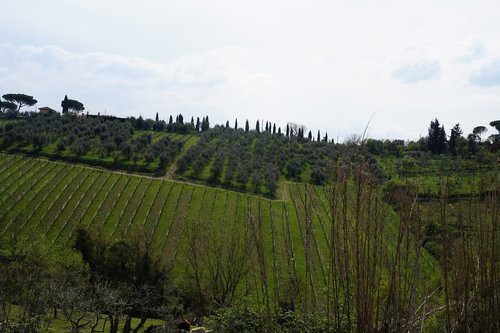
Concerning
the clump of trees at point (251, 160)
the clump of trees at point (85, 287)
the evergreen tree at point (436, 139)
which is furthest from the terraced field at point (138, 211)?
the evergreen tree at point (436, 139)

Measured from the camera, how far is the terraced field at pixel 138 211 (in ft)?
132

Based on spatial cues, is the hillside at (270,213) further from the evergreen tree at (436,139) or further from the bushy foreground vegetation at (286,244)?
the evergreen tree at (436,139)

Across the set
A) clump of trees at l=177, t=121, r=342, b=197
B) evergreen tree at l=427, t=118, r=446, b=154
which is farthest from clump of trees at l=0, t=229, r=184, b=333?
evergreen tree at l=427, t=118, r=446, b=154

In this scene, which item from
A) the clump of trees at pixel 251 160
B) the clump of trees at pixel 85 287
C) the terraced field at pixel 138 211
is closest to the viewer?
the clump of trees at pixel 85 287

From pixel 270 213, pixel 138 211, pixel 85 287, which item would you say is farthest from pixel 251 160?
pixel 85 287

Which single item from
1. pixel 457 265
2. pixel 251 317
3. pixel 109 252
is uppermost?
pixel 457 265

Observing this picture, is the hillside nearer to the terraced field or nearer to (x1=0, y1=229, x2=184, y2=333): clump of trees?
the terraced field

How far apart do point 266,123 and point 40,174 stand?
75.5 m

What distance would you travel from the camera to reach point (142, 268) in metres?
33.8

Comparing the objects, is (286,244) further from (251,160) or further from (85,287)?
(251,160)

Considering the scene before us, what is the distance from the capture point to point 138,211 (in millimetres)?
51531

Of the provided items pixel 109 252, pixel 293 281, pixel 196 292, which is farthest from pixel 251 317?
pixel 109 252

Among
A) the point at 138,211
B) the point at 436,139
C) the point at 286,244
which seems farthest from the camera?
the point at 436,139

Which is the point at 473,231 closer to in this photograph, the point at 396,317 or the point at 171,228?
the point at 396,317
